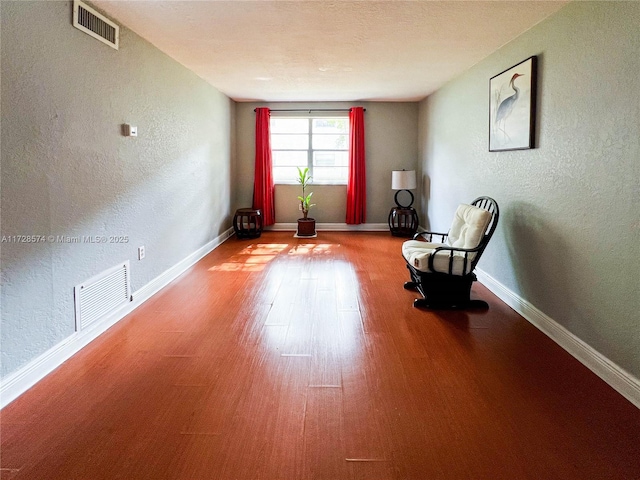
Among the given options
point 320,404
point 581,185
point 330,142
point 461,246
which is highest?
point 330,142

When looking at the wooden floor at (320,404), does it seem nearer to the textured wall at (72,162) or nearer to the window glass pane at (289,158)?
the textured wall at (72,162)

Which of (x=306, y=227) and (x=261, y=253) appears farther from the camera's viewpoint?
(x=306, y=227)

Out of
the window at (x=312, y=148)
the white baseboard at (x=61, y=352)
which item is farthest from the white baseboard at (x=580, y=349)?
the window at (x=312, y=148)

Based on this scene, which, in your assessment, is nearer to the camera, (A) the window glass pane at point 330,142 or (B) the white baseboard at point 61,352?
(B) the white baseboard at point 61,352

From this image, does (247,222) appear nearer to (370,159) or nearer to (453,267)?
(370,159)

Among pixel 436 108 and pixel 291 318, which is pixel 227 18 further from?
pixel 436 108

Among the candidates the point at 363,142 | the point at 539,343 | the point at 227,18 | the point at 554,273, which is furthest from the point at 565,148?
the point at 363,142

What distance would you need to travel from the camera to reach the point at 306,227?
289 inches

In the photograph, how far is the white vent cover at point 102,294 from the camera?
2.88 meters

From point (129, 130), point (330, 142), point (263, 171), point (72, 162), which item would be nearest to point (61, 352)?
point (72, 162)

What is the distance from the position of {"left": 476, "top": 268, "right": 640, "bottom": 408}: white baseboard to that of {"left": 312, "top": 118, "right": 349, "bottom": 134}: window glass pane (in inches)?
186

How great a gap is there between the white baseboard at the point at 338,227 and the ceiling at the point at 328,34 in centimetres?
296

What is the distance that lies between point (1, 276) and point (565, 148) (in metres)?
3.37

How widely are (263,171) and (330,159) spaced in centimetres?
123
